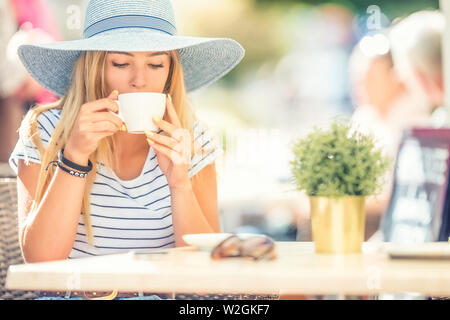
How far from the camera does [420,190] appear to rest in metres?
2.41

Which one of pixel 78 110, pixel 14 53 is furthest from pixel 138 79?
pixel 14 53

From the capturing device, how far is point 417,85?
4.15m

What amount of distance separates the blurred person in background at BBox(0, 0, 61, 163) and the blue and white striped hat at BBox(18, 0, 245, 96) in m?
2.11

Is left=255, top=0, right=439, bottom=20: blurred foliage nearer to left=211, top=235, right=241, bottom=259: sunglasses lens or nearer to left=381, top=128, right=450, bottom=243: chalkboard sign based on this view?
left=381, top=128, right=450, bottom=243: chalkboard sign

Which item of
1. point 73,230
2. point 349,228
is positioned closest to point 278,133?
point 73,230

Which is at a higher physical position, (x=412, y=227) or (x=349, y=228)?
(x=349, y=228)

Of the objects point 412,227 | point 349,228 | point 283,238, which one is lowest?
point 283,238

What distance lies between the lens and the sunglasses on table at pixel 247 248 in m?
1.14

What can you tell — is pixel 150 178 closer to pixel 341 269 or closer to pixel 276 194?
pixel 341 269

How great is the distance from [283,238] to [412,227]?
2.00 m

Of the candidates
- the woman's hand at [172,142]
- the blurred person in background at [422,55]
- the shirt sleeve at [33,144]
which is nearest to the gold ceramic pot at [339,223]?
the woman's hand at [172,142]

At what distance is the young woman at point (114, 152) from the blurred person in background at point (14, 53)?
2145 mm

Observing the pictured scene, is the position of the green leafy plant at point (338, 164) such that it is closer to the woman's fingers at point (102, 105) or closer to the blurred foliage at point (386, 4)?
the woman's fingers at point (102, 105)

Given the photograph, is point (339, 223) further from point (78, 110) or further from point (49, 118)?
point (49, 118)
